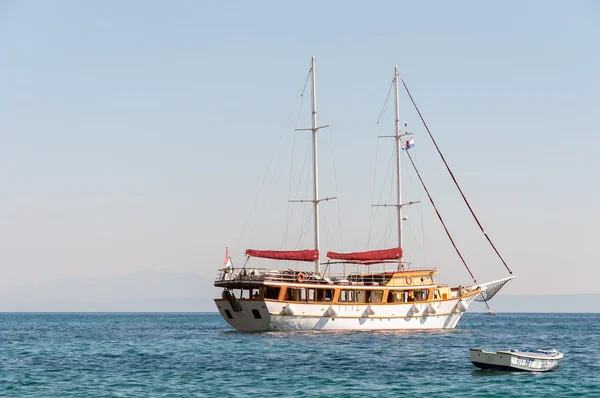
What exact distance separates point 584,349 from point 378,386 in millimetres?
28901

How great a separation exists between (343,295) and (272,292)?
6692 millimetres

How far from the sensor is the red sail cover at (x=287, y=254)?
233 ft

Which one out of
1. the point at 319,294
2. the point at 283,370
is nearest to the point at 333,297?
the point at 319,294

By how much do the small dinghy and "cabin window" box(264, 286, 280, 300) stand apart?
2649cm

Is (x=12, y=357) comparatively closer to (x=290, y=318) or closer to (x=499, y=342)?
(x=290, y=318)

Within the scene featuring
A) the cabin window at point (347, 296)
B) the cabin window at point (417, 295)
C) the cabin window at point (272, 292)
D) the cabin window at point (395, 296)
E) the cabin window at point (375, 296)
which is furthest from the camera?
the cabin window at point (417, 295)

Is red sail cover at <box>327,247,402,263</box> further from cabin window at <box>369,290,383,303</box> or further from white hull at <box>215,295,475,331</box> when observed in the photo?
white hull at <box>215,295,475,331</box>

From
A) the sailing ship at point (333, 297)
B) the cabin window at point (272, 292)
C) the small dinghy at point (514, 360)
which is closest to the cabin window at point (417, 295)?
the sailing ship at point (333, 297)

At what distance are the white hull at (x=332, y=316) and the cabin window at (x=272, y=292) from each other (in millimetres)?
1019

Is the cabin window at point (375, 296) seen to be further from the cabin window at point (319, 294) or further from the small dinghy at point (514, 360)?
the small dinghy at point (514, 360)

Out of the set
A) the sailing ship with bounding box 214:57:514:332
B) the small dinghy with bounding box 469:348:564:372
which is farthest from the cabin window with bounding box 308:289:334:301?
A: the small dinghy with bounding box 469:348:564:372

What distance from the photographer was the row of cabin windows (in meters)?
66.3

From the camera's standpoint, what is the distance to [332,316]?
6662 cm

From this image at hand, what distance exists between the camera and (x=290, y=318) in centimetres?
6575
